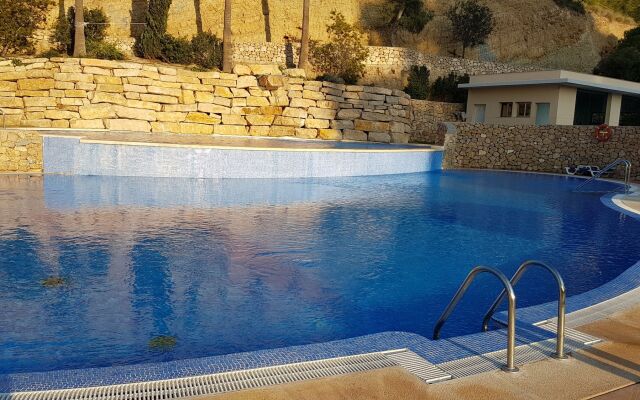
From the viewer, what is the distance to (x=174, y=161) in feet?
43.6

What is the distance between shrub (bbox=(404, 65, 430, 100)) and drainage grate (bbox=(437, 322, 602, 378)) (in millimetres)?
23017

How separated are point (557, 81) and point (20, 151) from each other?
741 inches

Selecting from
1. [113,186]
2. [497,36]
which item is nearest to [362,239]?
[113,186]

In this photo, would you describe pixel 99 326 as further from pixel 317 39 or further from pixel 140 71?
pixel 317 39

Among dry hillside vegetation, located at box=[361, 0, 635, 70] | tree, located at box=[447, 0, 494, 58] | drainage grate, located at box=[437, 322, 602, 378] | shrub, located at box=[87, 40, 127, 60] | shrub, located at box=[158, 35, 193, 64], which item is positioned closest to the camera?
drainage grate, located at box=[437, 322, 602, 378]

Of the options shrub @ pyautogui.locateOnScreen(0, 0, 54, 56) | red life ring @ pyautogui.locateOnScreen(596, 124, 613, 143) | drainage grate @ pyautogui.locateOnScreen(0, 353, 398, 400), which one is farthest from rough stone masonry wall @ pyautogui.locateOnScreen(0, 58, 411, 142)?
drainage grate @ pyautogui.locateOnScreen(0, 353, 398, 400)

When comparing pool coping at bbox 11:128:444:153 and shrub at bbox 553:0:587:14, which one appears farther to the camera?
shrub at bbox 553:0:587:14

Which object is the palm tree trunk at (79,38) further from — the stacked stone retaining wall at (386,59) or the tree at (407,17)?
the tree at (407,17)

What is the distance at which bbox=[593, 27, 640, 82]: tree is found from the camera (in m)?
29.3

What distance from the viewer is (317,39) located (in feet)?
90.3

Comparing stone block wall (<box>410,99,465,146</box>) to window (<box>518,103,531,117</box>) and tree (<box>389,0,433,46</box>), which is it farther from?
tree (<box>389,0,433,46</box>)

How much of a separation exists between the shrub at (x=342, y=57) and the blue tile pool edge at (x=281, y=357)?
2174 centimetres

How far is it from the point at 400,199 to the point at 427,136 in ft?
47.0

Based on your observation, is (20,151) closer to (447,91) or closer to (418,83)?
(418,83)
